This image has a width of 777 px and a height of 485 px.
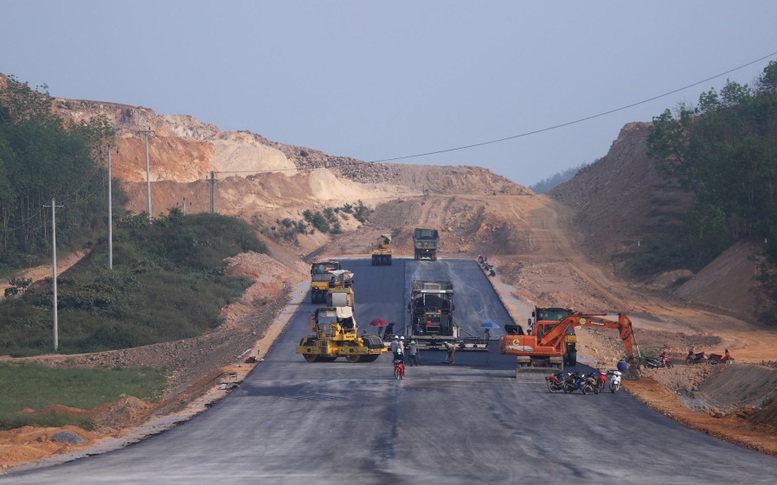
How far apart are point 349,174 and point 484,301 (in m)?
115

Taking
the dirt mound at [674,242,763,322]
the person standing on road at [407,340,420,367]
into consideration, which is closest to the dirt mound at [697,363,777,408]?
the person standing on road at [407,340,420,367]

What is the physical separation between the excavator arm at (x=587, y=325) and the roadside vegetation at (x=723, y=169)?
28.8 m

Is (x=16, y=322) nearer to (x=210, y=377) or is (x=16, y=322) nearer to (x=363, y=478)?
(x=210, y=377)

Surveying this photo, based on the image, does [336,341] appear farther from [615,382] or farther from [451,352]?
[615,382]

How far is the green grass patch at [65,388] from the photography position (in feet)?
107

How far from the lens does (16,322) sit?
59.2 meters

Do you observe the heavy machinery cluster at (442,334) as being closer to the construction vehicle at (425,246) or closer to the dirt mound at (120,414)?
the dirt mound at (120,414)

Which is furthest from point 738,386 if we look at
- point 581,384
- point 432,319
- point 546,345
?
point 432,319

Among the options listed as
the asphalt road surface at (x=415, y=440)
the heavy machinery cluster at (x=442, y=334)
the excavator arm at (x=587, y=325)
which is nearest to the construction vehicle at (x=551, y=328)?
the heavy machinery cluster at (x=442, y=334)

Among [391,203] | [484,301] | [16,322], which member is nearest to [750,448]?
[484,301]

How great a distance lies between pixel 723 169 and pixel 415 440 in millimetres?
57111

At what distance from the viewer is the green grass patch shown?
107 ft

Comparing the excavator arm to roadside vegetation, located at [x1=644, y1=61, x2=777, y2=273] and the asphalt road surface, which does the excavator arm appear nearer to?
the asphalt road surface

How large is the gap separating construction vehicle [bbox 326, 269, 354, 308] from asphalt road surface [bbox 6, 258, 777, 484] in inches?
402
